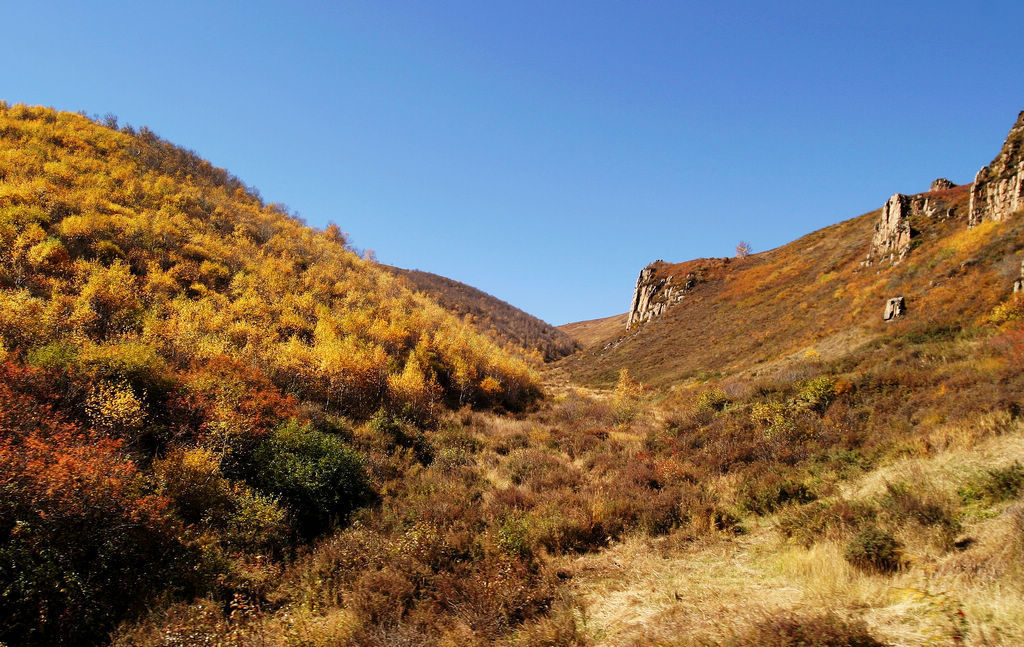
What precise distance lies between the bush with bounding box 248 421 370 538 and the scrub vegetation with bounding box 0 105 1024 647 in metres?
0.08

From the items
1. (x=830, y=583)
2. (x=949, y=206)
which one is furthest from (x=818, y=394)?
(x=949, y=206)

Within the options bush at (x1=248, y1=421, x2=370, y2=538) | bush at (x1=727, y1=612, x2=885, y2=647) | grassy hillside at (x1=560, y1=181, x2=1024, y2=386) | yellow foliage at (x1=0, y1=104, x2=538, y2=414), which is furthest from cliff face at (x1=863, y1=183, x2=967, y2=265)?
bush at (x1=248, y1=421, x2=370, y2=538)

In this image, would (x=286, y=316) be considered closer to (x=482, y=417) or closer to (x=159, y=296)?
(x=159, y=296)

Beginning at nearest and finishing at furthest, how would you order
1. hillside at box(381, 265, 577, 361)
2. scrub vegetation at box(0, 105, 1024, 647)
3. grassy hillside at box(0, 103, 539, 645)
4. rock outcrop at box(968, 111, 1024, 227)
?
scrub vegetation at box(0, 105, 1024, 647) → grassy hillside at box(0, 103, 539, 645) → rock outcrop at box(968, 111, 1024, 227) → hillside at box(381, 265, 577, 361)

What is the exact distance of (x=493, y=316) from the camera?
102m

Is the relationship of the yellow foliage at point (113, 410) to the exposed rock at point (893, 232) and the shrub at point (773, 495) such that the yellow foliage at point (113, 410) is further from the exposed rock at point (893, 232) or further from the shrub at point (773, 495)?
the exposed rock at point (893, 232)

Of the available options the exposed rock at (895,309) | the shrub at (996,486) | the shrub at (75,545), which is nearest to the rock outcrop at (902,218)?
the exposed rock at (895,309)

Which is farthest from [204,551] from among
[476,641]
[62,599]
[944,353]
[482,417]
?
[944,353]

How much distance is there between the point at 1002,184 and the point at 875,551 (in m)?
33.0

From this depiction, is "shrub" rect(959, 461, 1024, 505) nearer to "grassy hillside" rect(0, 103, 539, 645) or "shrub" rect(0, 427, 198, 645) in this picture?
"grassy hillside" rect(0, 103, 539, 645)

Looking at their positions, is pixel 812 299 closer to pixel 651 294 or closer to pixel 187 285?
pixel 651 294

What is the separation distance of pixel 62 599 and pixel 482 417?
2046cm

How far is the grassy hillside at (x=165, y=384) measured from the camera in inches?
308

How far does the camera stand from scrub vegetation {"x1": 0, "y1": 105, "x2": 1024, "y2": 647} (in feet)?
18.9
